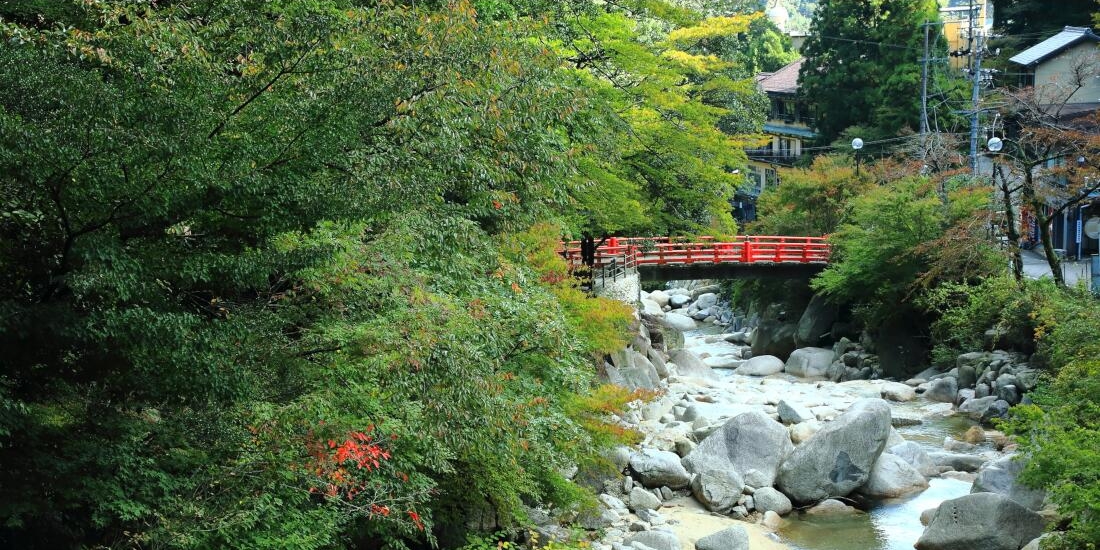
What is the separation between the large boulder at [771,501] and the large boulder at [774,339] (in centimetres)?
1677

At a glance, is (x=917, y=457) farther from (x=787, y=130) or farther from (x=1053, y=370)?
(x=787, y=130)

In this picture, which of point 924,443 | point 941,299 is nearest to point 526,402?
point 924,443

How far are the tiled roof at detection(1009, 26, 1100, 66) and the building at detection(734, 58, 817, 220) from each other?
13.8 metres

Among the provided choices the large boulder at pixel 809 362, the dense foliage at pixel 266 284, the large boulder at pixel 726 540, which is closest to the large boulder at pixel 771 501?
the large boulder at pixel 726 540

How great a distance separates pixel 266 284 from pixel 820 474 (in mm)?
10924

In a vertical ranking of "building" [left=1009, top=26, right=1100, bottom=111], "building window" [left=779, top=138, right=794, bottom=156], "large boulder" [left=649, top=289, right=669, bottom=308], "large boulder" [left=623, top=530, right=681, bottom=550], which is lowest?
"large boulder" [left=649, top=289, right=669, bottom=308]

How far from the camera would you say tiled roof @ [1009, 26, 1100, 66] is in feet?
106

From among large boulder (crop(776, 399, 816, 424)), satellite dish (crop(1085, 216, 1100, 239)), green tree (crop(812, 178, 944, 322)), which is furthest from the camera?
green tree (crop(812, 178, 944, 322))

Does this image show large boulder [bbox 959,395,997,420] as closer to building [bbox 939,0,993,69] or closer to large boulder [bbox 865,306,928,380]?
large boulder [bbox 865,306,928,380]

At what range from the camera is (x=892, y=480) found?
54.6 feet

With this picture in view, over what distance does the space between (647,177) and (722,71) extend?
11.7 metres

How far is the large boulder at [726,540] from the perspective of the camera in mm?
13664

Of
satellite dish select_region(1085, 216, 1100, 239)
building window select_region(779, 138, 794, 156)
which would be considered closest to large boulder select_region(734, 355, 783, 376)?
satellite dish select_region(1085, 216, 1100, 239)

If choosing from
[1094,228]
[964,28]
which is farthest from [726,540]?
[964,28]
